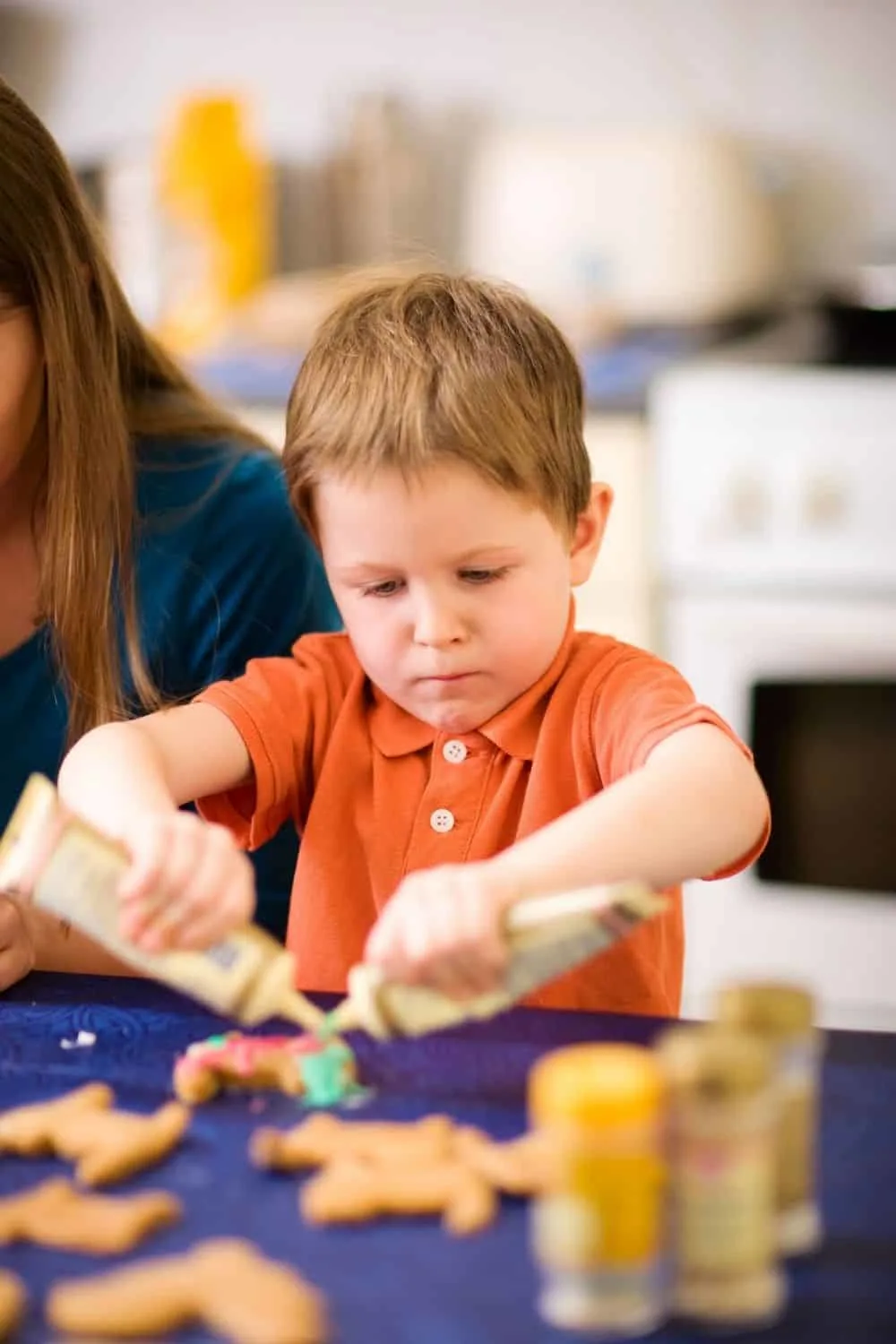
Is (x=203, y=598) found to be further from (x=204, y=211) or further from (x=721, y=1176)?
(x=204, y=211)

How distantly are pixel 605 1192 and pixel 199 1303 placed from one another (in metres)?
0.16

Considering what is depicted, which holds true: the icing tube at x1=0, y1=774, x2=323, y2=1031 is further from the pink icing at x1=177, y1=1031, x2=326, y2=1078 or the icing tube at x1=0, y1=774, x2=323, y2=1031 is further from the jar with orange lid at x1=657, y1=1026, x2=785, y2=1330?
the jar with orange lid at x1=657, y1=1026, x2=785, y2=1330

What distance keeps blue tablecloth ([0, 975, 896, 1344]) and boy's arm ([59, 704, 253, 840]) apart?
0.11 m

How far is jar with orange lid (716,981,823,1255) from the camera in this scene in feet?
2.08

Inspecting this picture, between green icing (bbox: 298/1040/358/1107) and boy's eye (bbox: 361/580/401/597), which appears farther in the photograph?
boy's eye (bbox: 361/580/401/597)

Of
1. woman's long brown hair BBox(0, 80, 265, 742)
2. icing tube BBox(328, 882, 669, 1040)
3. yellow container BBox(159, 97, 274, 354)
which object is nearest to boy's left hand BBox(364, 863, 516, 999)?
icing tube BBox(328, 882, 669, 1040)

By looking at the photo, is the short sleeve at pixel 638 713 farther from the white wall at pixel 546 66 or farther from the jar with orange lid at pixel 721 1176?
the white wall at pixel 546 66

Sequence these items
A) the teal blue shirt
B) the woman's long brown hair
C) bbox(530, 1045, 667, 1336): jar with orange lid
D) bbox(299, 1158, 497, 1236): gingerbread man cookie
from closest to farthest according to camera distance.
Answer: bbox(530, 1045, 667, 1336): jar with orange lid, bbox(299, 1158, 497, 1236): gingerbread man cookie, the woman's long brown hair, the teal blue shirt

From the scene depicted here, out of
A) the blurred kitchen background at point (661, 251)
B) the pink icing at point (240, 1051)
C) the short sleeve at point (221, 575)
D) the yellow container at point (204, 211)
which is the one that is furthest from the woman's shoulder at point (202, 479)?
the yellow container at point (204, 211)

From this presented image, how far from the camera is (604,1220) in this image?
22.9 inches

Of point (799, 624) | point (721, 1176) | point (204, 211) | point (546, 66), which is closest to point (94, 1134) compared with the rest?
point (721, 1176)

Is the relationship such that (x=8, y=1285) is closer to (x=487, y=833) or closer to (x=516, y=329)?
(x=487, y=833)

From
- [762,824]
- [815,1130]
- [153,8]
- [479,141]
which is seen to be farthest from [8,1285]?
[153,8]

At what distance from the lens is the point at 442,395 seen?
3.17 ft
